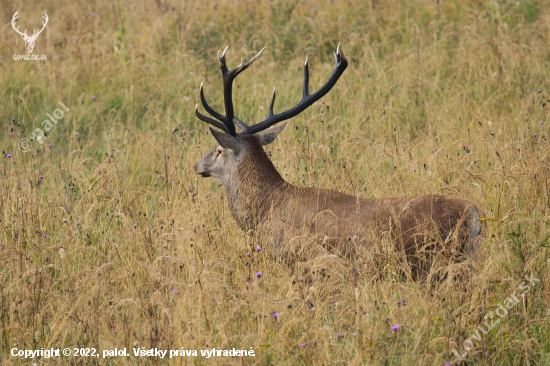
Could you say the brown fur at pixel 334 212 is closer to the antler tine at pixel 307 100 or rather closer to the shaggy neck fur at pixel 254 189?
the shaggy neck fur at pixel 254 189

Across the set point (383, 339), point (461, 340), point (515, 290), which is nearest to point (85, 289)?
point (383, 339)

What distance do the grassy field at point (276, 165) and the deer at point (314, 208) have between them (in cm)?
18

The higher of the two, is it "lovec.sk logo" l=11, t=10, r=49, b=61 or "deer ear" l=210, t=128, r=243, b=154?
"lovec.sk logo" l=11, t=10, r=49, b=61

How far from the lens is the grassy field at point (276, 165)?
362 cm

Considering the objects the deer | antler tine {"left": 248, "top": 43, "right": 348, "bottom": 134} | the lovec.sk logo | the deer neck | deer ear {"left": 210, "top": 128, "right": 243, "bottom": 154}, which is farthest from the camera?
the lovec.sk logo

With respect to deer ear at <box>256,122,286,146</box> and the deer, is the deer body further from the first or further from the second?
deer ear at <box>256,122,286,146</box>

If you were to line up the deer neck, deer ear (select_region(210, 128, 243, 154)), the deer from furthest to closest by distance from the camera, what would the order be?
deer ear (select_region(210, 128, 243, 154)) < the deer neck < the deer

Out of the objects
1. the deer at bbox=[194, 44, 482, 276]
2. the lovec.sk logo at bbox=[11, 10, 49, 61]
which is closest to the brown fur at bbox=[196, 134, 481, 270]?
the deer at bbox=[194, 44, 482, 276]

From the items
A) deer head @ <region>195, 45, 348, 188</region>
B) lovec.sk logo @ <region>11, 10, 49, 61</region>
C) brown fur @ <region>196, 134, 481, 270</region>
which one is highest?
lovec.sk logo @ <region>11, 10, 49, 61</region>

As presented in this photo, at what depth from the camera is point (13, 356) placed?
3.51 metres

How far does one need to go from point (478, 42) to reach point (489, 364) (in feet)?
19.2

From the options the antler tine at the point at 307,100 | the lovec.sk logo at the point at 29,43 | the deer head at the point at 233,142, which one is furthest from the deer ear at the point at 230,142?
the lovec.sk logo at the point at 29,43

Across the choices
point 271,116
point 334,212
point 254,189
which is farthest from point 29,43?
point 334,212

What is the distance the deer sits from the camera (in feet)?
14.3
